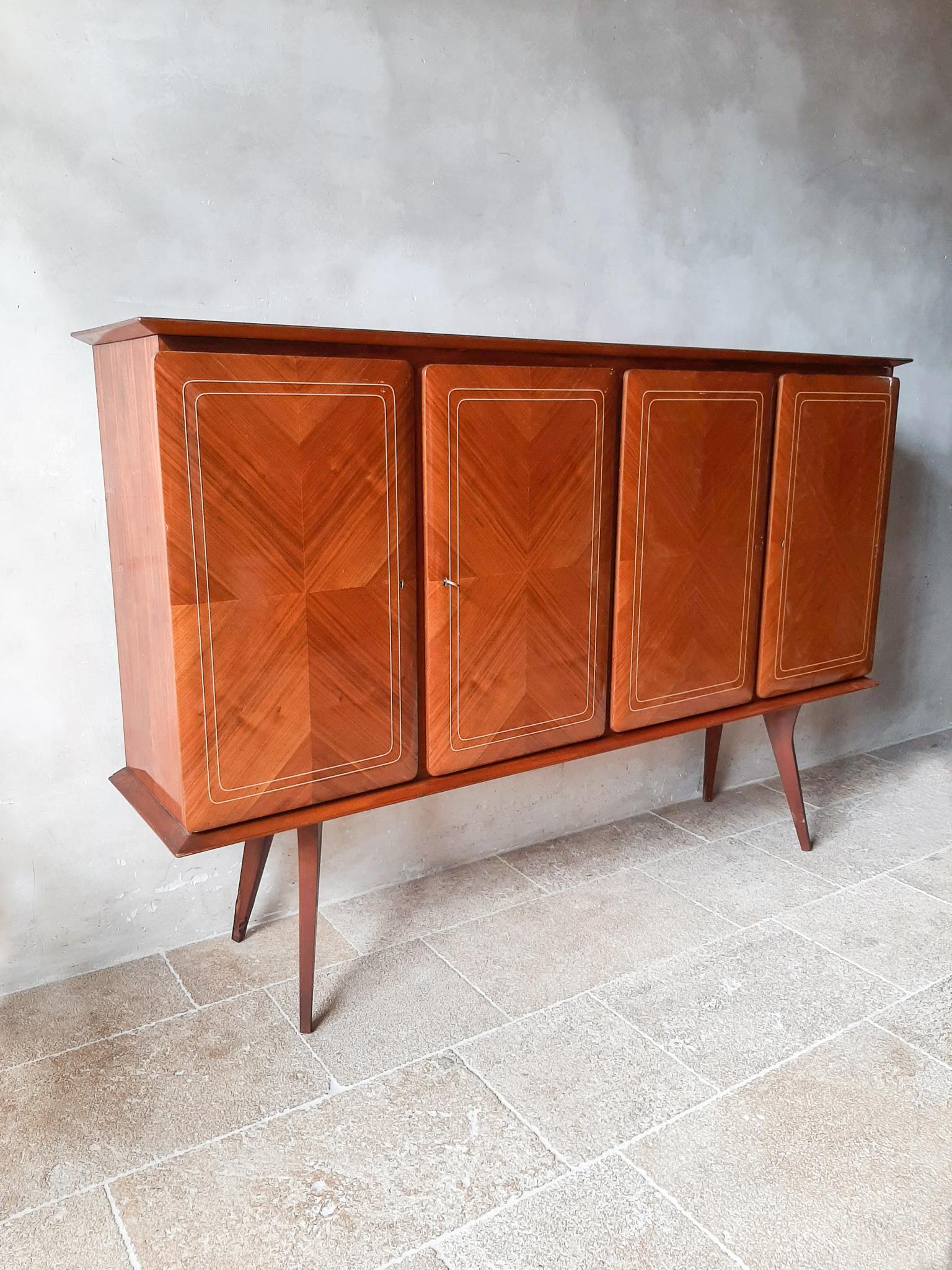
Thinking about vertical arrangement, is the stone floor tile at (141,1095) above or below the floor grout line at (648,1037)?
above

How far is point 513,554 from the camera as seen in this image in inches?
68.7

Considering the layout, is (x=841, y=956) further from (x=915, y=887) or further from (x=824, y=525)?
(x=824, y=525)

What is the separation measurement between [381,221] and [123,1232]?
1794mm

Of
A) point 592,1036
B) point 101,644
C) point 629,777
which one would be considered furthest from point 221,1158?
point 629,777

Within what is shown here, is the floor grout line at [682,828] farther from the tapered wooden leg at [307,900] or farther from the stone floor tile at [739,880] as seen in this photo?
the tapered wooden leg at [307,900]

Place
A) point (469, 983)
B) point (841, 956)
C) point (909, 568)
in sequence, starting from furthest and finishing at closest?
point (909, 568) < point (841, 956) < point (469, 983)

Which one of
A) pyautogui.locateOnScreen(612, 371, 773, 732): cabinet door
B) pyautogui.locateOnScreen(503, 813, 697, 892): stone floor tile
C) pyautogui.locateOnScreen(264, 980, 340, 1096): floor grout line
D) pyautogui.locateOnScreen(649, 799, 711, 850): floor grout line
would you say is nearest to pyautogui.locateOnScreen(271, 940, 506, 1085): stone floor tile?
pyautogui.locateOnScreen(264, 980, 340, 1096): floor grout line

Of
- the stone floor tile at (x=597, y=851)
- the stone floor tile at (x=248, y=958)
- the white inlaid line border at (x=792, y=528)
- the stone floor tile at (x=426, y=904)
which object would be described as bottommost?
the stone floor tile at (x=597, y=851)

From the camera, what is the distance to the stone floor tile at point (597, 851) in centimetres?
234

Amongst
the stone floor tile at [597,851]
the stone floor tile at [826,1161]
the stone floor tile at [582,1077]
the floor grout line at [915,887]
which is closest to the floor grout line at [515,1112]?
the stone floor tile at [582,1077]

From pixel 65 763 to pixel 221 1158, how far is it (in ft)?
2.55

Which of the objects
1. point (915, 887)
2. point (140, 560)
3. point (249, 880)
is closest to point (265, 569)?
point (140, 560)

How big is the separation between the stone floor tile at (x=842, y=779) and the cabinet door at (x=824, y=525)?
63cm

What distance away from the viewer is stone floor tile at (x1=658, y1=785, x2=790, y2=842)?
262 cm
